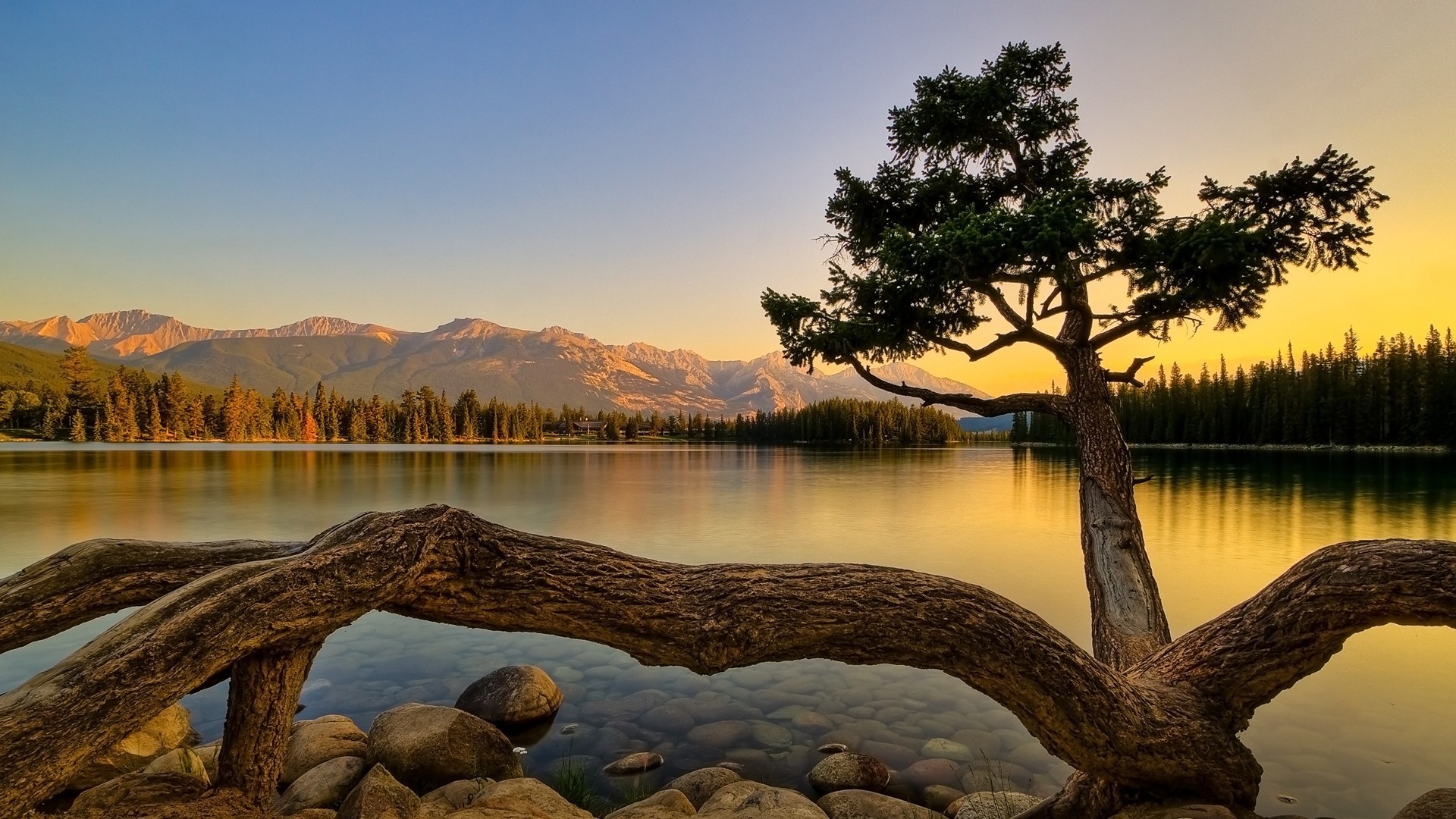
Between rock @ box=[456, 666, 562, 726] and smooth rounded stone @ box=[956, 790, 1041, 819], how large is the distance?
4.65 m

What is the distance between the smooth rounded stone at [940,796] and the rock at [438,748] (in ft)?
12.4

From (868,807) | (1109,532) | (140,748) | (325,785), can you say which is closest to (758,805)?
(868,807)

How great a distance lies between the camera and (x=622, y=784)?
20.4ft

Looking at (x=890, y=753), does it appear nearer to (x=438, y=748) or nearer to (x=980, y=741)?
(x=980, y=741)

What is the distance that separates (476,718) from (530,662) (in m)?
3.63

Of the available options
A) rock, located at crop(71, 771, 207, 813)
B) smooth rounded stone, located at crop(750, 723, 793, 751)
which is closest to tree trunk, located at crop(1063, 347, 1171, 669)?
smooth rounded stone, located at crop(750, 723, 793, 751)

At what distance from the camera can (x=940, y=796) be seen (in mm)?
6012

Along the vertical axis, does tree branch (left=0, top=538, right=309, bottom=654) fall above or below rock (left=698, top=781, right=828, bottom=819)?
above

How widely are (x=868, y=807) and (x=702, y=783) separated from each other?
146cm

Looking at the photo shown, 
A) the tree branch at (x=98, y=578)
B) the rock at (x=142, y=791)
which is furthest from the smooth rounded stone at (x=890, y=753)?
the tree branch at (x=98, y=578)

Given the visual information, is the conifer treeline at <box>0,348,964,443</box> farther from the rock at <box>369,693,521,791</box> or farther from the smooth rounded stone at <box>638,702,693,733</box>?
the rock at <box>369,693,521,791</box>

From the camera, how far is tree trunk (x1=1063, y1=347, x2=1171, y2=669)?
23.0 ft

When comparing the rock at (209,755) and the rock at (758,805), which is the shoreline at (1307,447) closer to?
the rock at (758,805)

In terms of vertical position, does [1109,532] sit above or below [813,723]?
above
